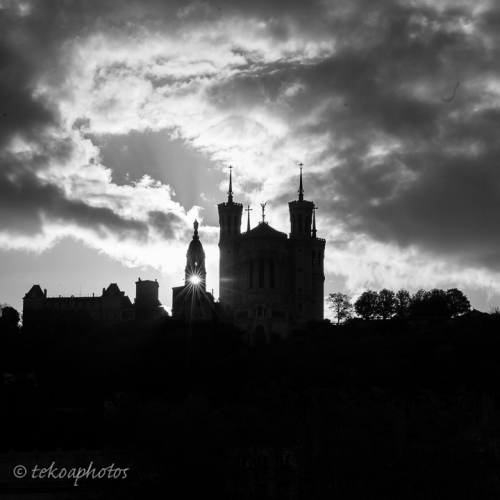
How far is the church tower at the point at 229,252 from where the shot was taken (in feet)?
413

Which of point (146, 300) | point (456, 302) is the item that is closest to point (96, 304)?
point (146, 300)

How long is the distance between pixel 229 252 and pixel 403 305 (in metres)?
20.8

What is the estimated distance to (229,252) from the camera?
13075 cm

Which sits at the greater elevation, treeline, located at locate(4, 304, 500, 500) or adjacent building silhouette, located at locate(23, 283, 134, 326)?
adjacent building silhouette, located at locate(23, 283, 134, 326)

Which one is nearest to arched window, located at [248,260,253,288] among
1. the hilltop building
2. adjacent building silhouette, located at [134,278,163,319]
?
the hilltop building

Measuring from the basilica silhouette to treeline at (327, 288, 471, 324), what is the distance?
3.65m

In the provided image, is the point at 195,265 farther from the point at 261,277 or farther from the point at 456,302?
the point at 456,302

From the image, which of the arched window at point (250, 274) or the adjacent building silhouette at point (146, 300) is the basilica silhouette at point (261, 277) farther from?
the adjacent building silhouette at point (146, 300)

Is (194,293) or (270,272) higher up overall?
(270,272)

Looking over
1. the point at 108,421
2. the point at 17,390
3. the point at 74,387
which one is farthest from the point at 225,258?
the point at 108,421

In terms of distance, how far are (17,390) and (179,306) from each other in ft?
126

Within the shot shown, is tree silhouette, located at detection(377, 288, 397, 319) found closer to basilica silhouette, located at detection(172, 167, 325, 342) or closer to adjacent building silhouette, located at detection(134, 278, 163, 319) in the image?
basilica silhouette, located at detection(172, 167, 325, 342)

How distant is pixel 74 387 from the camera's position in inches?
3824

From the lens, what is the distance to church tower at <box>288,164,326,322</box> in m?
127
